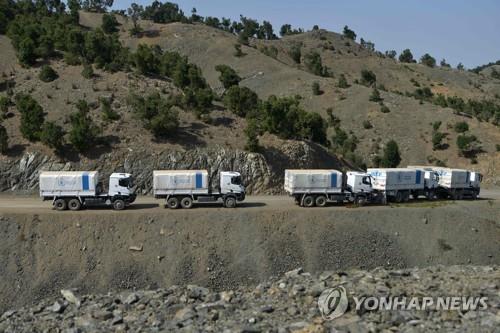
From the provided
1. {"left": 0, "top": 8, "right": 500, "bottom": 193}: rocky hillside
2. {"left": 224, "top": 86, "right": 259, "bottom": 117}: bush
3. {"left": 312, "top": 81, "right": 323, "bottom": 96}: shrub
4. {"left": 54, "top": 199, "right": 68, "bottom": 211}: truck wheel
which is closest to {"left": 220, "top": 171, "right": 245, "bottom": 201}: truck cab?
{"left": 0, "top": 8, "right": 500, "bottom": 193}: rocky hillside

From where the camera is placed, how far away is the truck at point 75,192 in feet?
125

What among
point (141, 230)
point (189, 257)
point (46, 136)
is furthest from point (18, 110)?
point (189, 257)

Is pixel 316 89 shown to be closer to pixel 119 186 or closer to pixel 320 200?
pixel 320 200

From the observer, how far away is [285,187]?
144ft

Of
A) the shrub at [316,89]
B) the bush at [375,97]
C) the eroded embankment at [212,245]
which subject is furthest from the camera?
the shrub at [316,89]

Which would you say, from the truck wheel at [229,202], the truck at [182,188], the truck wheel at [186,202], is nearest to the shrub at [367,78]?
the truck wheel at [229,202]

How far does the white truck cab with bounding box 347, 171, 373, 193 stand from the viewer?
43844 millimetres

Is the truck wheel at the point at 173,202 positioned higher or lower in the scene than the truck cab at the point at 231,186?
lower

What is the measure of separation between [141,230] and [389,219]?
1888 cm

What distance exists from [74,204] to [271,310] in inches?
779

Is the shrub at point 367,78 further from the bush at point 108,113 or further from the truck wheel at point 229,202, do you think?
the truck wheel at point 229,202

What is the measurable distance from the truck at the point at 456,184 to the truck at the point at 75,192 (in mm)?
29885

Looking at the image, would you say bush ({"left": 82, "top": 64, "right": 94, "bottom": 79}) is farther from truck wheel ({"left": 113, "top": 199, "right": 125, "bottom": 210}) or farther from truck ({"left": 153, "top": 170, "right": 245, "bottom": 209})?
truck wheel ({"left": 113, "top": 199, "right": 125, "bottom": 210})

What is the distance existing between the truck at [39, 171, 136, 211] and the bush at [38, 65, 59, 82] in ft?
83.8
